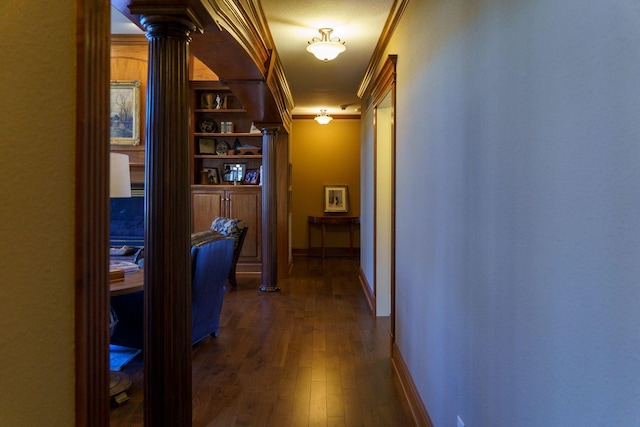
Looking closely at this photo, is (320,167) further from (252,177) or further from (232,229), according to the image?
(232,229)

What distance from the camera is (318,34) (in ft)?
12.2

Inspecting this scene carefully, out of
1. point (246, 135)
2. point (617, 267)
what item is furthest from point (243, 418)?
point (246, 135)

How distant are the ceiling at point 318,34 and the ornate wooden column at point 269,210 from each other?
2.81 ft

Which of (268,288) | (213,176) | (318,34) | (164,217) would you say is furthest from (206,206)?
(164,217)

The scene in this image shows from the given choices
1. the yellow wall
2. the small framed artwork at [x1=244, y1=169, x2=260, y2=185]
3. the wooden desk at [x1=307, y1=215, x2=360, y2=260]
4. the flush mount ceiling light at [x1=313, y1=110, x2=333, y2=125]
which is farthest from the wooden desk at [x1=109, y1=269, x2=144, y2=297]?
the yellow wall

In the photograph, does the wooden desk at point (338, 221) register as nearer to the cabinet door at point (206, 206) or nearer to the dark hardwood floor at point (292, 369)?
the cabinet door at point (206, 206)

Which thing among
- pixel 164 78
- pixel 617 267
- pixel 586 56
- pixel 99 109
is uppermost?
pixel 164 78

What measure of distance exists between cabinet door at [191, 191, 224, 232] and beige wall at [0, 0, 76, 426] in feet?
17.4

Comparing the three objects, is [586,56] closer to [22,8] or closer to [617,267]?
[617,267]

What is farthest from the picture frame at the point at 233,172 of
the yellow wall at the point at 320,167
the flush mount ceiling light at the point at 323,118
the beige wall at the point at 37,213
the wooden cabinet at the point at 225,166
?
the beige wall at the point at 37,213

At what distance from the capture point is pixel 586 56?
32.3 inches

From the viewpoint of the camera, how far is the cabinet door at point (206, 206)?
5910 mm

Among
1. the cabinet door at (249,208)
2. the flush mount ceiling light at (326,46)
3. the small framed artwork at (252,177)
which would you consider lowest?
the cabinet door at (249,208)

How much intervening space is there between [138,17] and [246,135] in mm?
4232
